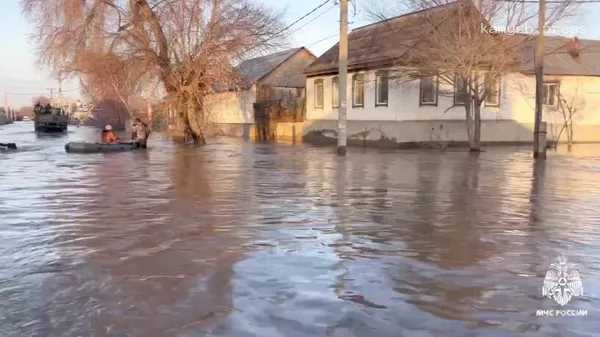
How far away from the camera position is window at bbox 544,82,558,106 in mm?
35344

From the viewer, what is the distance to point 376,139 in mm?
32188

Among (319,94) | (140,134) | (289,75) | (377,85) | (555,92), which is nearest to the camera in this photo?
(140,134)

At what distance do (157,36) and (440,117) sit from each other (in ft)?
50.7

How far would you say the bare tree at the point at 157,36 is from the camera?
3259 cm

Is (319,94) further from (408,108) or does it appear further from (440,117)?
(440,117)

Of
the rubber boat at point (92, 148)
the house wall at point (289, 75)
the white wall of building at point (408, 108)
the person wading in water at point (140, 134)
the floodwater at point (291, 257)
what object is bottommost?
the floodwater at point (291, 257)

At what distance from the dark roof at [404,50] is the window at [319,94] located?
2.22 feet

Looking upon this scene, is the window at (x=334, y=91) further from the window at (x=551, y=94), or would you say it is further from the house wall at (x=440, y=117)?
the window at (x=551, y=94)

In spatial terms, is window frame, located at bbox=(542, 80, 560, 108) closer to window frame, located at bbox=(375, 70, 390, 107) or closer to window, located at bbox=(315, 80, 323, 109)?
window frame, located at bbox=(375, 70, 390, 107)

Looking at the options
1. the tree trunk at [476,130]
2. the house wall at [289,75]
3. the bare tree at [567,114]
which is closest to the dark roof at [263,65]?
the house wall at [289,75]

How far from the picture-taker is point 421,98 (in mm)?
31484

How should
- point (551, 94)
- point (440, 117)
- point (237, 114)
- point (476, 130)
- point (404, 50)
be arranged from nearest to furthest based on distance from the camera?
1. point (476, 130)
2. point (404, 50)
3. point (440, 117)
4. point (551, 94)
5. point (237, 114)

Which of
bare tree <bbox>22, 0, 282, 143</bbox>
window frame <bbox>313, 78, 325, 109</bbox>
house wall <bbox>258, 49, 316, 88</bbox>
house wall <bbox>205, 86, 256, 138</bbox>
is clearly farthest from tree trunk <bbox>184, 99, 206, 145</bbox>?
house wall <bbox>258, 49, 316, 88</bbox>

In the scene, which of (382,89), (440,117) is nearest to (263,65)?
(382,89)
